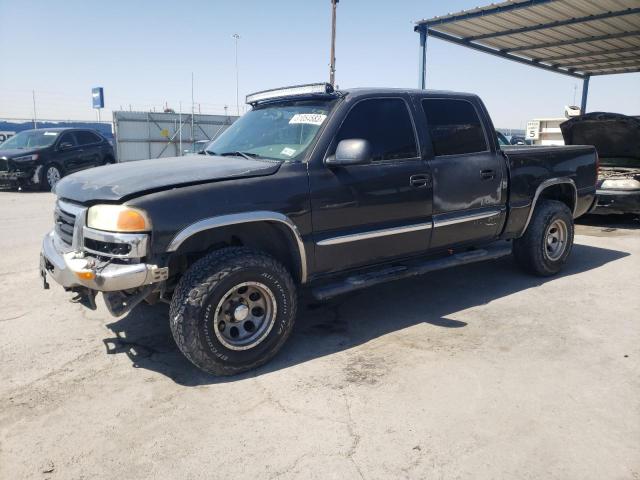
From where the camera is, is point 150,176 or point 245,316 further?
point 245,316

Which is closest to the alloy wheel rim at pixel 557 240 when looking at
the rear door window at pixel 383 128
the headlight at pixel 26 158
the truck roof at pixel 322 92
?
the truck roof at pixel 322 92

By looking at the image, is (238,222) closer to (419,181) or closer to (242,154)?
(242,154)

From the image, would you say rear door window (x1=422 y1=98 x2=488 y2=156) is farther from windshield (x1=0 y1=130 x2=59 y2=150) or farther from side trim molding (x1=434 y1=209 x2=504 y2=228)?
windshield (x1=0 y1=130 x2=59 y2=150)

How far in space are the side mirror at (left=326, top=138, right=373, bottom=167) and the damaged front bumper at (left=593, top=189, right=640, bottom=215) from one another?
227 inches

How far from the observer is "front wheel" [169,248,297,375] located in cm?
300

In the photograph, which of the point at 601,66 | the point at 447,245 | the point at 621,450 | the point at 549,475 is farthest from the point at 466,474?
the point at 601,66

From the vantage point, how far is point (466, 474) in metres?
2.25

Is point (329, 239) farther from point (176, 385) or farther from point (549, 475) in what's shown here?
point (549, 475)

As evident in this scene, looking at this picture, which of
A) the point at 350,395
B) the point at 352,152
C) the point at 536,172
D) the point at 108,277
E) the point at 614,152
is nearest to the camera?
the point at 108,277

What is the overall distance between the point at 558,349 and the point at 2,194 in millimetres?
14044

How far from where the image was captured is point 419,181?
398 centimetres

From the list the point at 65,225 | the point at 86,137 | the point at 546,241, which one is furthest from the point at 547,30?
the point at 65,225

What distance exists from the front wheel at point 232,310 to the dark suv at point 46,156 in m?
12.3

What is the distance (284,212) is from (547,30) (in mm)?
12506
